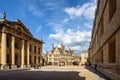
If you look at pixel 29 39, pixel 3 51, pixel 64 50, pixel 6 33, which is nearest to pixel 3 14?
pixel 6 33

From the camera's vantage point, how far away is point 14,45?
2100 inches

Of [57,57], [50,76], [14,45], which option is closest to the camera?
[50,76]

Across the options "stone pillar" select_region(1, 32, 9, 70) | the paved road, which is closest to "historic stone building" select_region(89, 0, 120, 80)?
the paved road

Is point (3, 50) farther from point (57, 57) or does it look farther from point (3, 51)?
point (57, 57)

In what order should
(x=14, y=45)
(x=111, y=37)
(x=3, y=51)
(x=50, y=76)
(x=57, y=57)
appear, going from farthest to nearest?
(x=57, y=57)
(x=14, y=45)
(x=3, y=51)
(x=50, y=76)
(x=111, y=37)

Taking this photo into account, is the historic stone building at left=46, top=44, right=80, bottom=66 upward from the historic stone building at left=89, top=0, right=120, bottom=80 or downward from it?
downward

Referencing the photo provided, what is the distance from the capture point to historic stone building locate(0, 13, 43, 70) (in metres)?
47.5

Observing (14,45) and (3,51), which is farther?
(14,45)

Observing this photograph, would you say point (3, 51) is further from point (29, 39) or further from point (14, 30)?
point (29, 39)

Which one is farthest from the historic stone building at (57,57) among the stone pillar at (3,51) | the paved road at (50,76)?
the paved road at (50,76)

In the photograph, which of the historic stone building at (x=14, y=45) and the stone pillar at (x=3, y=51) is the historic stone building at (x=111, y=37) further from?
the historic stone building at (x=14, y=45)

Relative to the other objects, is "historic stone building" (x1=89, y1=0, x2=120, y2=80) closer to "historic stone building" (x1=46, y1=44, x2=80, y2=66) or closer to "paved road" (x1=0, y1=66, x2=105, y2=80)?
"paved road" (x1=0, y1=66, x2=105, y2=80)

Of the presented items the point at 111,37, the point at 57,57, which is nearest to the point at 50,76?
the point at 111,37

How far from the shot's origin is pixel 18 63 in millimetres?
57344
